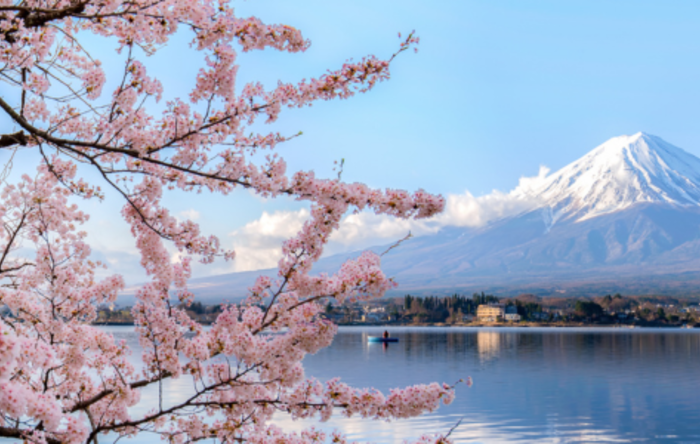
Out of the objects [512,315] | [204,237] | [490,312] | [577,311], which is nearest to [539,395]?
[204,237]

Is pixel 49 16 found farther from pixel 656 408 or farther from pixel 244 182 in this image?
pixel 656 408

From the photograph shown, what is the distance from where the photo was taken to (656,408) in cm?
3459

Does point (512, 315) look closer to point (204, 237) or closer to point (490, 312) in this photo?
point (490, 312)

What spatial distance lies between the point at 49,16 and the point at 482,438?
25.2 meters

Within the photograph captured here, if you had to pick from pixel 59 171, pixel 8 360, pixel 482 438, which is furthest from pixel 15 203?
pixel 482 438

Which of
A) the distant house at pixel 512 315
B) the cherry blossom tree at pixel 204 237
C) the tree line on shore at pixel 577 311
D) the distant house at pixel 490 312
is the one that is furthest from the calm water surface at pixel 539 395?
the distant house at pixel 490 312

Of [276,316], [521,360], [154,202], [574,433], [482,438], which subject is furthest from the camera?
[521,360]

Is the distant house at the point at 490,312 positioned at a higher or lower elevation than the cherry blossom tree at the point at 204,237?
lower

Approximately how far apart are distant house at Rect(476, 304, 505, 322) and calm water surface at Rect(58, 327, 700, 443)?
122 m

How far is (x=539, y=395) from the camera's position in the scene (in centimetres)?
3925

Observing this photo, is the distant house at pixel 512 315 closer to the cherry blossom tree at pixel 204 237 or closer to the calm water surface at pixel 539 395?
the calm water surface at pixel 539 395

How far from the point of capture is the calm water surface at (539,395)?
2794 cm

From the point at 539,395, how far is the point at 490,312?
6087 inches

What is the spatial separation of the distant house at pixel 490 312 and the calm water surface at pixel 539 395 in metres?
122
